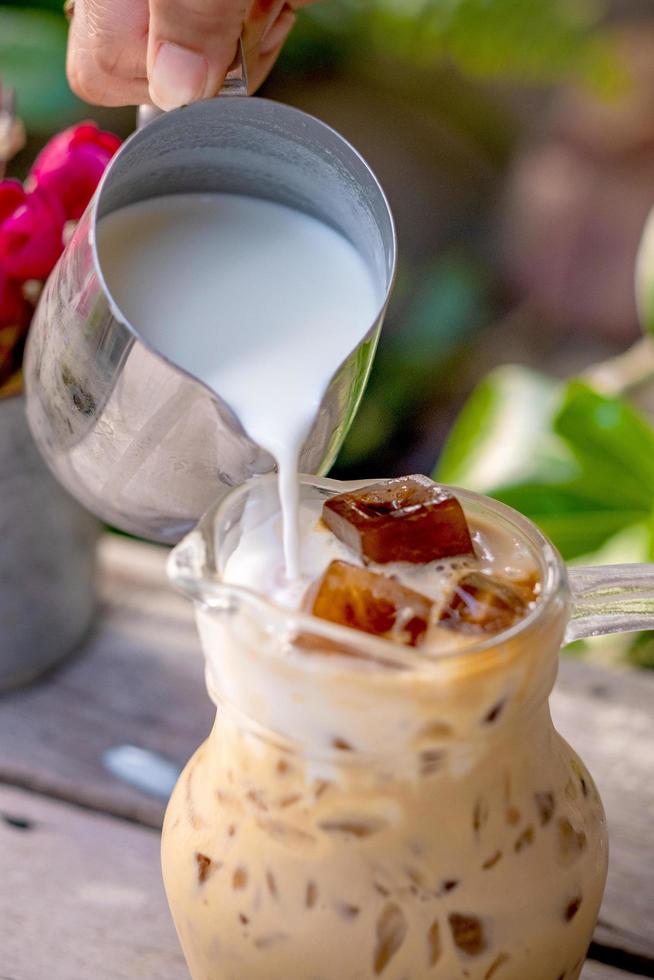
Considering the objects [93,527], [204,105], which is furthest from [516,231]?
[204,105]

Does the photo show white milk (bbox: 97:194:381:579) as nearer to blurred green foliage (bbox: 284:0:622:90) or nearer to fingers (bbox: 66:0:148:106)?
fingers (bbox: 66:0:148:106)

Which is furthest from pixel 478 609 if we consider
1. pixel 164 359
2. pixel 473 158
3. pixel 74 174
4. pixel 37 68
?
pixel 473 158

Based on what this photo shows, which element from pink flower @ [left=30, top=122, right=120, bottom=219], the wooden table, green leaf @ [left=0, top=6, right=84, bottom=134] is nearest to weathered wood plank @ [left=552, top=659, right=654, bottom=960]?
the wooden table

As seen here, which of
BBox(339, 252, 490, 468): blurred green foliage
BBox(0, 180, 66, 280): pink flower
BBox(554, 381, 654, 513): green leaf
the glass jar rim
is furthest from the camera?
BBox(339, 252, 490, 468): blurred green foliage

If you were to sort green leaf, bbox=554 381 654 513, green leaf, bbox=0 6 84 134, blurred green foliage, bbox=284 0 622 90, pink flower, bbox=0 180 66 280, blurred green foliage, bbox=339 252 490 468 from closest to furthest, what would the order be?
pink flower, bbox=0 180 66 280
green leaf, bbox=554 381 654 513
green leaf, bbox=0 6 84 134
blurred green foliage, bbox=339 252 490 468
blurred green foliage, bbox=284 0 622 90

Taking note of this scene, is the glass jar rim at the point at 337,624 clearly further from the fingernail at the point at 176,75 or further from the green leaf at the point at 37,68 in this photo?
the green leaf at the point at 37,68

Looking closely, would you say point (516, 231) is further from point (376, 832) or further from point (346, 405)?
point (376, 832)

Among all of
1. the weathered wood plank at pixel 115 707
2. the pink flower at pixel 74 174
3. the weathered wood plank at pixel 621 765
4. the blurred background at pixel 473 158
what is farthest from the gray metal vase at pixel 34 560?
the blurred background at pixel 473 158
